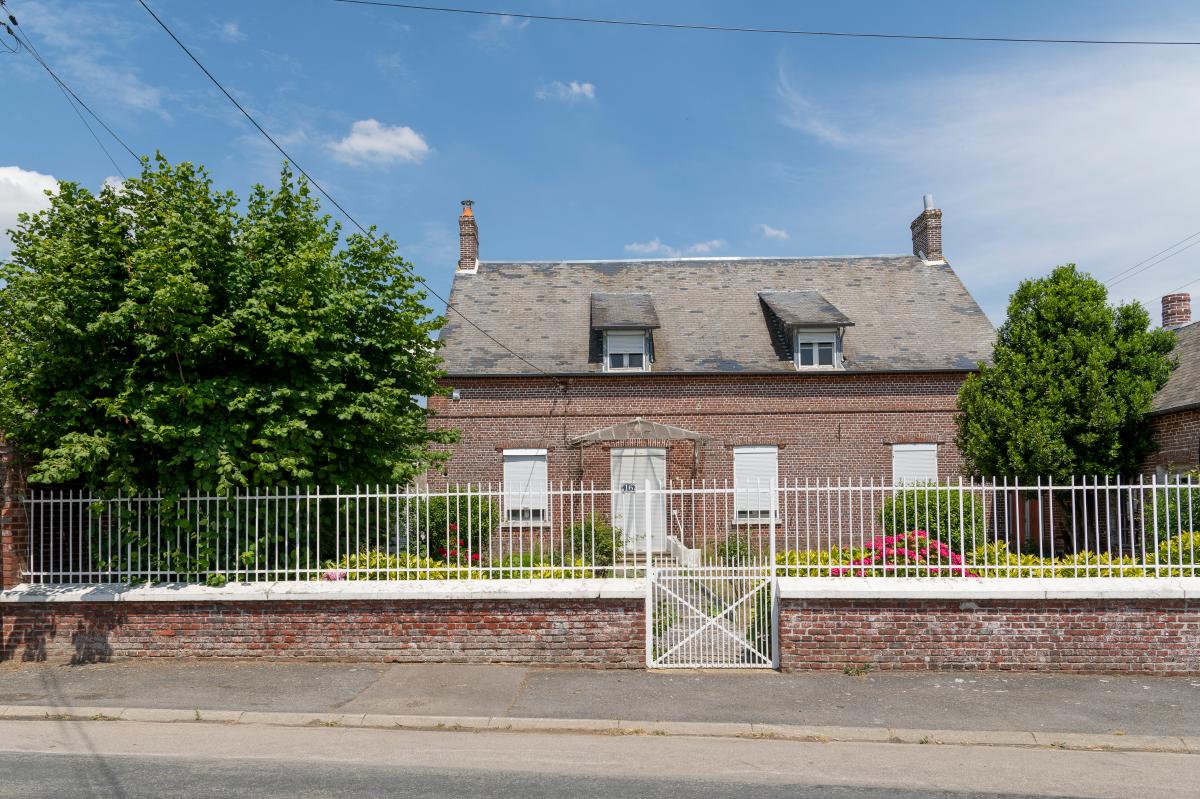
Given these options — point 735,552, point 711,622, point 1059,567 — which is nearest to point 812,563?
point 711,622

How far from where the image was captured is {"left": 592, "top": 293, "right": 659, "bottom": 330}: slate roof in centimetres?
2075

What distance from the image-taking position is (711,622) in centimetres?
974

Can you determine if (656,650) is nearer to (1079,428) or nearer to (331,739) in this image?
(331,739)

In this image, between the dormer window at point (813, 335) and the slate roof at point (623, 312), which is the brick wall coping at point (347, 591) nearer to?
the slate roof at point (623, 312)

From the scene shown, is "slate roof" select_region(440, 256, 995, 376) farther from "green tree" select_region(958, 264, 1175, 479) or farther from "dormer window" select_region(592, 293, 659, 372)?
"green tree" select_region(958, 264, 1175, 479)

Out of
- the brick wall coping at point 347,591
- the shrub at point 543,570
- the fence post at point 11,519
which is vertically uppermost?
the fence post at point 11,519

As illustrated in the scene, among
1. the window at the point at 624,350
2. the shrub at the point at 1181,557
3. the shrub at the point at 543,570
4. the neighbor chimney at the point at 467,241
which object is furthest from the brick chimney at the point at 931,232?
the shrub at the point at 543,570

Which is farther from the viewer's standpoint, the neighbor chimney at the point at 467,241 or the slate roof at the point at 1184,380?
the neighbor chimney at the point at 467,241

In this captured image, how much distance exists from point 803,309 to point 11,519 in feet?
54.7

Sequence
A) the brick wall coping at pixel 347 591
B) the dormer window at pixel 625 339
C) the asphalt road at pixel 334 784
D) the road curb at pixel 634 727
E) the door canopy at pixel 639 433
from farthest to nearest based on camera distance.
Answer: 1. the dormer window at pixel 625 339
2. the door canopy at pixel 639 433
3. the brick wall coping at pixel 347 591
4. the road curb at pixel 634 727
5. the asphalt road at pixel 334 784

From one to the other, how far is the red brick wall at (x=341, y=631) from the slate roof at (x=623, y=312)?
11.7 meters

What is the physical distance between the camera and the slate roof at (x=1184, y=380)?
50.7 ft

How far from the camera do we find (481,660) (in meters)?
9.70

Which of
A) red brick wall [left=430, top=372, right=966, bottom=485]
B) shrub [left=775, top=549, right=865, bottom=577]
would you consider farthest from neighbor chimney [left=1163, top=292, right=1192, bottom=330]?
shrub [left=775, top=549, right=865, bottom=577]
